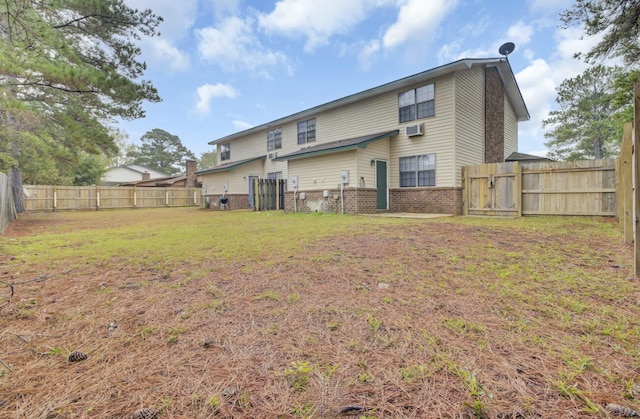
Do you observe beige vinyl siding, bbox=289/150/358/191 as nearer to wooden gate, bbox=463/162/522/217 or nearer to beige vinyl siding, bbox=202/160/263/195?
wooden gate, bbox=463/162/522/217

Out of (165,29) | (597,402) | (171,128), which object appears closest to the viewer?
(597,402)

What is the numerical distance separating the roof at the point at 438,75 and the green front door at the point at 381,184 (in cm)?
336

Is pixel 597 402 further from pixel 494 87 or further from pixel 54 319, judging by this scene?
pixel 494 87

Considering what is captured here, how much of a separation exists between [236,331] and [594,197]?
37.5 ft

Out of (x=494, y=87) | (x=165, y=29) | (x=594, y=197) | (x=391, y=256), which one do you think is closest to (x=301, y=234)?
(x=391, y=256)

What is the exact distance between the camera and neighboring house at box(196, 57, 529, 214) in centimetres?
1174

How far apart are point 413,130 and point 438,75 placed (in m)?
2.27

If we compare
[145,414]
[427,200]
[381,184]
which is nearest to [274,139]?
[381,184]

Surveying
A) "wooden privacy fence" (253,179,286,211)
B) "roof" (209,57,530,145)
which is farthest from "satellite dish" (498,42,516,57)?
"wooden privacy fence" (253,179,286,211)

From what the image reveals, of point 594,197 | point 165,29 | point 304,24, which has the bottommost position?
point 594,197

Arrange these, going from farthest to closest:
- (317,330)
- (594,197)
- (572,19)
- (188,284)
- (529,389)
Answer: (594,197), (572,19), (188,284), (317,330), (529,389)

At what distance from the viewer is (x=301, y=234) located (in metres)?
6.75

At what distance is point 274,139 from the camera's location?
19375 millimetres

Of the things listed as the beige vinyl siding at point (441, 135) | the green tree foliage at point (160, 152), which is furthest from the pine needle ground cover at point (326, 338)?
the green tree foliage at point (160, 152)
